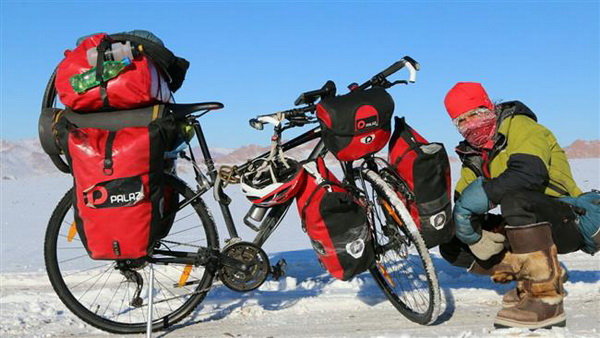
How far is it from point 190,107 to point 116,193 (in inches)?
31.4

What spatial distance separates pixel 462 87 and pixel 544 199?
858 millimetres

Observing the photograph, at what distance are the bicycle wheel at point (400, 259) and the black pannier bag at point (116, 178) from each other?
139 cm

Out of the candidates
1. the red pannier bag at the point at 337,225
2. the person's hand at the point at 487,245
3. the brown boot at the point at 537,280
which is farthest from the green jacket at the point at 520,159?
the red pannier bag at the point at 337,225

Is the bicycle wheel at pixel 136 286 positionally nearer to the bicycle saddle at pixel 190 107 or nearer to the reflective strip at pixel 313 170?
the bicycle saddle at pixel 190 107

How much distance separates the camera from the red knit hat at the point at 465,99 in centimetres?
370

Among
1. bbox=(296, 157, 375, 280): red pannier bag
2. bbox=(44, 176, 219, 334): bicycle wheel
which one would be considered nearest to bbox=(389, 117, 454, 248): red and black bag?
bbox=(296, 157, 375, 280): red pannier bag

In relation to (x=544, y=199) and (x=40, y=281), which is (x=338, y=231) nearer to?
(x=544, y=199)

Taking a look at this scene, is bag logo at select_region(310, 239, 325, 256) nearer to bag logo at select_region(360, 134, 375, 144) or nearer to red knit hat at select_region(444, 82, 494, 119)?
bag logo at select_region(360, 134, 375, 144)

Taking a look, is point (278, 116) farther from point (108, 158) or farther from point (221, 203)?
point (108, 158)

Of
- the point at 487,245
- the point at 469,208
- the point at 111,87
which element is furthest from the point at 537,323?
the point at 111,87

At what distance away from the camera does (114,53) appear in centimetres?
367

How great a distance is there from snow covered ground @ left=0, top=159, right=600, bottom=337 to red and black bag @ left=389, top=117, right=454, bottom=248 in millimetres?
637

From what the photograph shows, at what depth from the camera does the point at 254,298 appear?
4.63 meters

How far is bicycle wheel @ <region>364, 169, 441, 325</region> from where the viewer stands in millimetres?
3719
